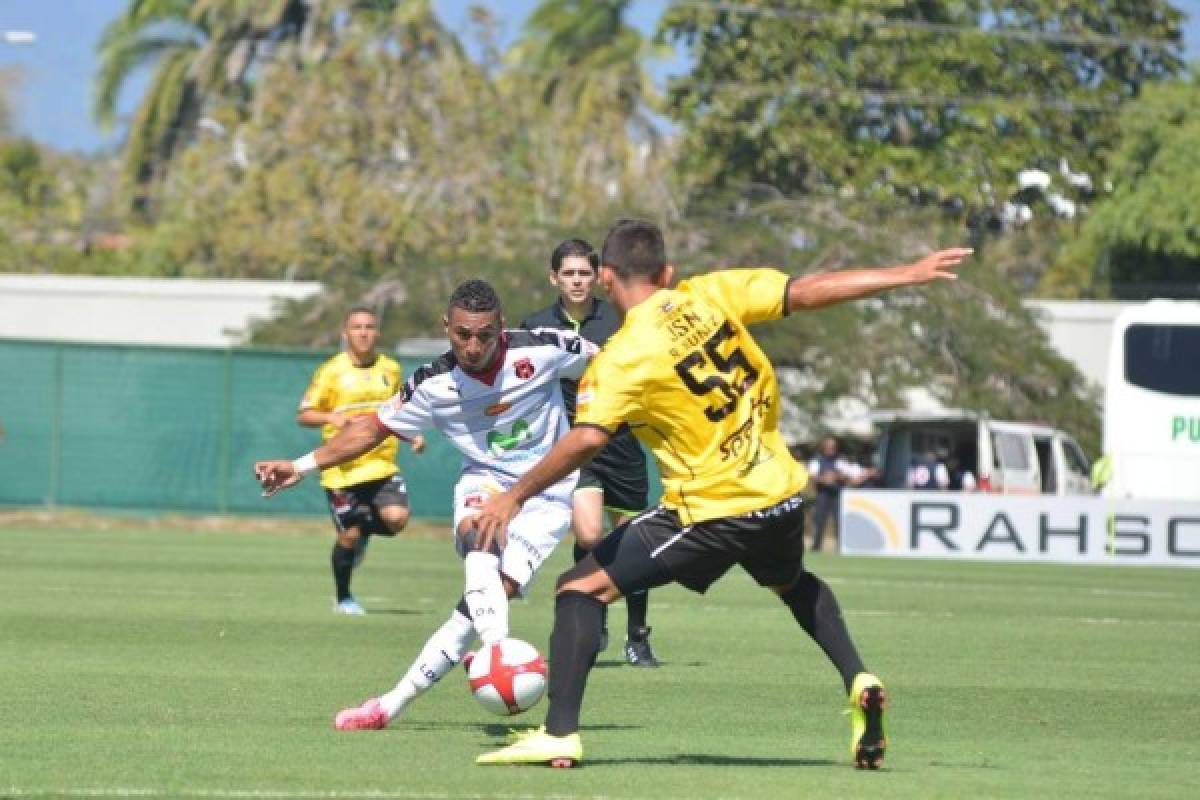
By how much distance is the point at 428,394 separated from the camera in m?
10.3

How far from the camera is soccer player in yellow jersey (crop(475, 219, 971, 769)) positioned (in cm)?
865

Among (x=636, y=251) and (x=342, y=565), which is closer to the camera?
(x=636, y=251)

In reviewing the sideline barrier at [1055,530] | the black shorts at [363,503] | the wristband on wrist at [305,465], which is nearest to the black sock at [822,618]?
the wristband on wrist at [305,465]

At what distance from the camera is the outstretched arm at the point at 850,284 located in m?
8.77

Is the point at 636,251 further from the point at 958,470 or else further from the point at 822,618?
the point at 958,470

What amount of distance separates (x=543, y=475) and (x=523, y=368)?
1787mm

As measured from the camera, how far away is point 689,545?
28.8 ft

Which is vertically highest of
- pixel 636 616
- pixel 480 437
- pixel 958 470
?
pixel 480 437

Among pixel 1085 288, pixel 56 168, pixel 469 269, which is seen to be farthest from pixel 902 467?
pixel 56 168

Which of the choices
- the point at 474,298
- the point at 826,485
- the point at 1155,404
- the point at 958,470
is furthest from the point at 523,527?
the point at 958,470

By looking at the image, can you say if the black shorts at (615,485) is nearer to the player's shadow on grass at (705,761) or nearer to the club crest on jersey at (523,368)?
the club crest on jersey at (523,368)

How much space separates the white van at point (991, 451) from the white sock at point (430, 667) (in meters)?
30.7

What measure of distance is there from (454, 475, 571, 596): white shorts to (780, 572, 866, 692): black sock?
162cm

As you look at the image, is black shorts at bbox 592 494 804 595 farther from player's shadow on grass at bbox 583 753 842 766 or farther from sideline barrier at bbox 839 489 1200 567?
sideline barrier at bbox 839 489 1200 567
